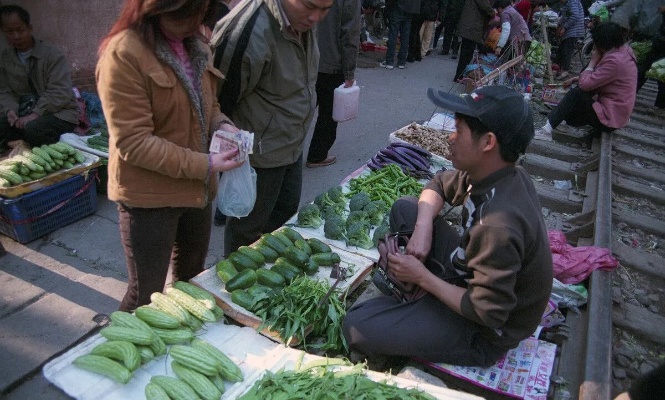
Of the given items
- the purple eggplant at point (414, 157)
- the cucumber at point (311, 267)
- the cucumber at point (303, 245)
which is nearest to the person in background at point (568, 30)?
the purple eggplant at point (414, 157)

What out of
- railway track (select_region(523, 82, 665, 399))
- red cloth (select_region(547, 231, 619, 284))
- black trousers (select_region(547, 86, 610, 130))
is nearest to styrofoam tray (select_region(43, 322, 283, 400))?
railway track (select_region(523, 82, 665, 399))

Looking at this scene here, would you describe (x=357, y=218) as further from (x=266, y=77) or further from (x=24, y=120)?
(x=24, y=120)

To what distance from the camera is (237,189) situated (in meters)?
2.99

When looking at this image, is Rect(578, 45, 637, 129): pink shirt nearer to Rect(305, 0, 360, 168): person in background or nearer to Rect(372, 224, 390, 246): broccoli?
Rect(305, 0, 360, 168): person in background

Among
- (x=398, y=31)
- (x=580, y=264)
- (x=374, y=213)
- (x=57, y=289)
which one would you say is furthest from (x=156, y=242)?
(x=398, y=31)

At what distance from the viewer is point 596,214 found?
499 centimetres

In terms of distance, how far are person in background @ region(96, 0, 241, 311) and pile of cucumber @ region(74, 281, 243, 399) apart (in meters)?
Result: 0.27

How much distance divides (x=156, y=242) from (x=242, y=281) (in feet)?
2.13

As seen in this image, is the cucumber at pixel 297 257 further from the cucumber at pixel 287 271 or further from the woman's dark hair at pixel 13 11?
the woman's dark hair at pixel 13 11

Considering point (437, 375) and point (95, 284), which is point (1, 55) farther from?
point (437, 375)

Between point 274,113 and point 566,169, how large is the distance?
487cm

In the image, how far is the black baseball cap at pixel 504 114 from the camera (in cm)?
239

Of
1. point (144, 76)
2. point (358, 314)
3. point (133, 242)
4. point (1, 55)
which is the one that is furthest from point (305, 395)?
point (1, 55)

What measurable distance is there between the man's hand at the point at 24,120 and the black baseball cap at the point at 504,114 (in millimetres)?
4739
